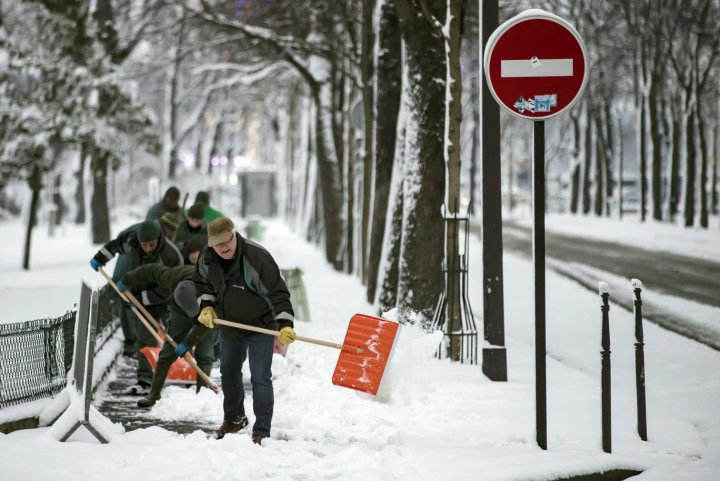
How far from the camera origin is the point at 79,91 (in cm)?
2567

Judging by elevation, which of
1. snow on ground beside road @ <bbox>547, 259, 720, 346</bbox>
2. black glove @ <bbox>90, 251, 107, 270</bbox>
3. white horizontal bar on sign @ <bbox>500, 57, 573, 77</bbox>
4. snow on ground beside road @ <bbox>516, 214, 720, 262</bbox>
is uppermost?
white horizontal bar on sign @ <bbox>500, 57, 573, 77</bbox>

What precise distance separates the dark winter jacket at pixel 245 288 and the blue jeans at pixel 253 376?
0.11 m

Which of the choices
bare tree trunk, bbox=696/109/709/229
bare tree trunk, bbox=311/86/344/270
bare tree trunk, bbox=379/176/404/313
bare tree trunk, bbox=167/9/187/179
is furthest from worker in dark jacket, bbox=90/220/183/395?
bare tree trunk, bbox=167/9/187/179

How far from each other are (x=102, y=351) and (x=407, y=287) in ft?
11.9

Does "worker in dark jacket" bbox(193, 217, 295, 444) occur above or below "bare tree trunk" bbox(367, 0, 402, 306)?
below

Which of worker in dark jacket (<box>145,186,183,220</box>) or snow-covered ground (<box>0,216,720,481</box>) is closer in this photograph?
snow-covered ground (<box>0,216,720,481</box>)

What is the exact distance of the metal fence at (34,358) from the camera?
24.8ft

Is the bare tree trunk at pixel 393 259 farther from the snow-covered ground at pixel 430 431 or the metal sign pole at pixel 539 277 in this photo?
the metal sign pole at pixel 539 277

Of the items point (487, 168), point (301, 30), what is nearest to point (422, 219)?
point (487, 168)

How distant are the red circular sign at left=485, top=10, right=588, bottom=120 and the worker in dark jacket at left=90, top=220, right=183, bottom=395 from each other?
436 cm

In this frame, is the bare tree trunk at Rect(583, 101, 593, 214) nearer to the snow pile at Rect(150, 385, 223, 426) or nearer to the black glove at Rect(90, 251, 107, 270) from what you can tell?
the black glove at Rect(90, 251, 107, 270)

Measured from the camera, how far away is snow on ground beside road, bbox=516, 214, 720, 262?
27641 mm

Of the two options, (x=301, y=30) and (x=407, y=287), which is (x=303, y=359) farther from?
(x=301, y=30)

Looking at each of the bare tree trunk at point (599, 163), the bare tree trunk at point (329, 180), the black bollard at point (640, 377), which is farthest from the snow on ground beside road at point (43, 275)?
the bare tree trunk at point (599, 163)
